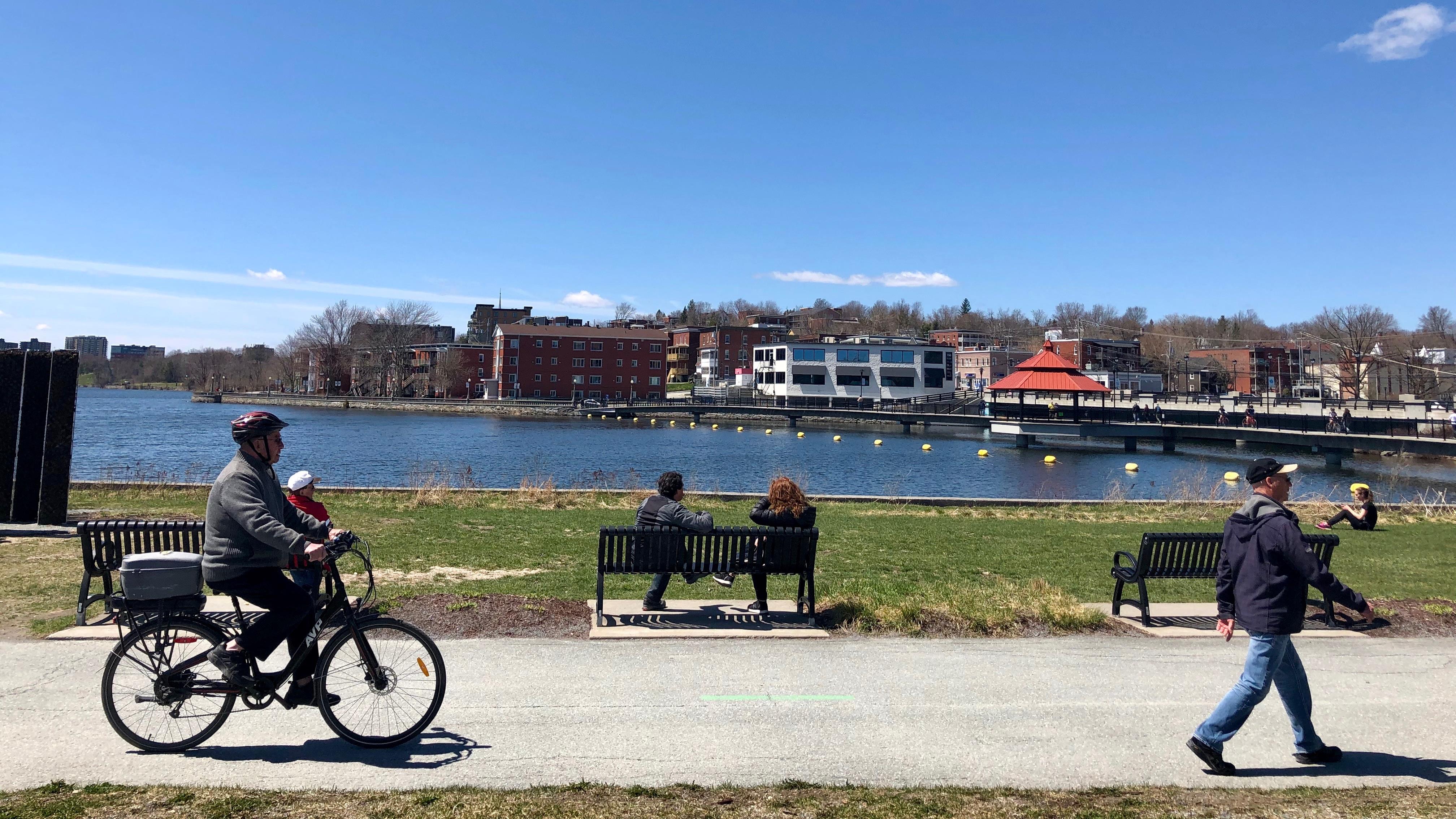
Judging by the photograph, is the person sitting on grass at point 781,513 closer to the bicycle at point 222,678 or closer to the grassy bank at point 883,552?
the grassy bank at point 883,552

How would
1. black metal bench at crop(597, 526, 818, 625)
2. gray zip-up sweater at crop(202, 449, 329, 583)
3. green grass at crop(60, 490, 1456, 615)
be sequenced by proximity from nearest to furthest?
gray zip-up sweater at crop(202, 449, 329, 583) → black metal bench at crop(597, 526, 818, 625) → green grass at crop(60, 490, 1456, 615)

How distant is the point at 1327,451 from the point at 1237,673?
65.7 meters

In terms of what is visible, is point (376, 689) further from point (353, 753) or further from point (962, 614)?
point (962, 614)

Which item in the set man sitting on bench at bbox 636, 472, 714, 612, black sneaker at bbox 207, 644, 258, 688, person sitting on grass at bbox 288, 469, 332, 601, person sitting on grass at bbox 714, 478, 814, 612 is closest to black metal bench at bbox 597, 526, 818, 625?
man sitting on bench at bbox 636, 472, 714, 612

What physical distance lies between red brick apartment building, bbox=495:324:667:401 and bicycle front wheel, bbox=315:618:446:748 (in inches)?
4890

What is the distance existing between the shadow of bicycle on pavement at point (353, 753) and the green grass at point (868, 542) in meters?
4.33

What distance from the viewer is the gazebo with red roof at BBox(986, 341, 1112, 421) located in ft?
262

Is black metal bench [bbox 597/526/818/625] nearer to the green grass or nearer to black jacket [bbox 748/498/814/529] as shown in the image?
black jacket [bbox 748/498/814/529]

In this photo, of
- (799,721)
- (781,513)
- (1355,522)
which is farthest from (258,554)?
(1355,522)

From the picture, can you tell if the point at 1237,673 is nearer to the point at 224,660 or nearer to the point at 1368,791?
the point at 1368,791

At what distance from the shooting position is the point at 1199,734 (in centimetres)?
578

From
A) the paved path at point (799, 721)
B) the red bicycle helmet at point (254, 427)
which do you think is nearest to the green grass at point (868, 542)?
the paved path at point (799, 721)

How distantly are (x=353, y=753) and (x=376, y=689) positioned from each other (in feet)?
1.30

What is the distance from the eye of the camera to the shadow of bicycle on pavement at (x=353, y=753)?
5.47 meters
